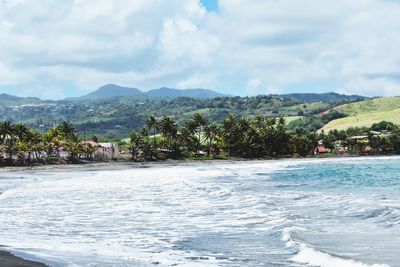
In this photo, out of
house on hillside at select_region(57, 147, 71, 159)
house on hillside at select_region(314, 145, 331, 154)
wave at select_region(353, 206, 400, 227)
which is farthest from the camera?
house on hillside at select_region(314, 145, 331, 154)

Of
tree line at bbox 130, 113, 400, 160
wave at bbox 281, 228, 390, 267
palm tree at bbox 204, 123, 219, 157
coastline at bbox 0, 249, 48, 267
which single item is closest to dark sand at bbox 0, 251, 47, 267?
coastline at bbox 0, 249, 48, 267

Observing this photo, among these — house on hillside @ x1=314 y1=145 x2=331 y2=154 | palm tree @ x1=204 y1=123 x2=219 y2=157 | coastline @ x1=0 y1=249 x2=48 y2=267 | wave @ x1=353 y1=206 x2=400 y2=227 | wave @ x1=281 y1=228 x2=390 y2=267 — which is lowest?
wave @ x1=281 y1=228 x2=390 y2=267

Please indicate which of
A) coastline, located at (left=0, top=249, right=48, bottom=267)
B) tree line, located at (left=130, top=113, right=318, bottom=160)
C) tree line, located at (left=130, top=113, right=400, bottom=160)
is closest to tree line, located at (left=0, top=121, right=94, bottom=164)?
tree line, located at (left=130, top=113, right=400, bottom=160)

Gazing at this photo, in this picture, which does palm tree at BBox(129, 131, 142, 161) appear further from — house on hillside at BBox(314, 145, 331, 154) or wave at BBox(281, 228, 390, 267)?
wave at BBox(281, 228, 390, 267)

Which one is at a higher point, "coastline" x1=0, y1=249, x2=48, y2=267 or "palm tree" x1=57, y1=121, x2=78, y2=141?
"palm tree" x1=57, y1=121, x2=78, y2=141

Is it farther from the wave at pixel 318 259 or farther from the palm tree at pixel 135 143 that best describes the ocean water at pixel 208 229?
the palm tree at pixel 135 143

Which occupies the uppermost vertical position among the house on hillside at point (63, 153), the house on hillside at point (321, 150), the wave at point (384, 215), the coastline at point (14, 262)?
the house on hillside at point (63, 153)

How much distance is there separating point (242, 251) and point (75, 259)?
513 cm

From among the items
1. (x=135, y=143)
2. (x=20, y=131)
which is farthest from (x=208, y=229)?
(x=135, y=143)

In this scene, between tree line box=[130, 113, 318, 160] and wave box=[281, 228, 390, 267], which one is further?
tree line box=[130, 113, 318, 160]

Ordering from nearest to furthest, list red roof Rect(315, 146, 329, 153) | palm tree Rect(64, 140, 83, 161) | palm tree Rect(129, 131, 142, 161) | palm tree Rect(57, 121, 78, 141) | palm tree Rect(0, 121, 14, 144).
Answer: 1. palm tree Rect(0, 121, 14, 144)
2. palm tree Rect(64, 140, 83, 161)
3. palm tree Rect(57, 121, 78, 141)
4. palm tree Rect(129, 131, 142, 161)
5. red roof Rect(315, 146, 329, 153)

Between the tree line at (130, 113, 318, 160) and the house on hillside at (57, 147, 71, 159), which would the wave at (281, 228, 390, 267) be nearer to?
the house on hillside at (57, 147, 71, 159)

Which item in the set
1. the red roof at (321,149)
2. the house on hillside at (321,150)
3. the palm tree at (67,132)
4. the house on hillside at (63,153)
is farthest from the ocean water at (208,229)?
the red roof at (321,149)

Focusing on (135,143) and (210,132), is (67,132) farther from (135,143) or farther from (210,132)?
(210,132)
